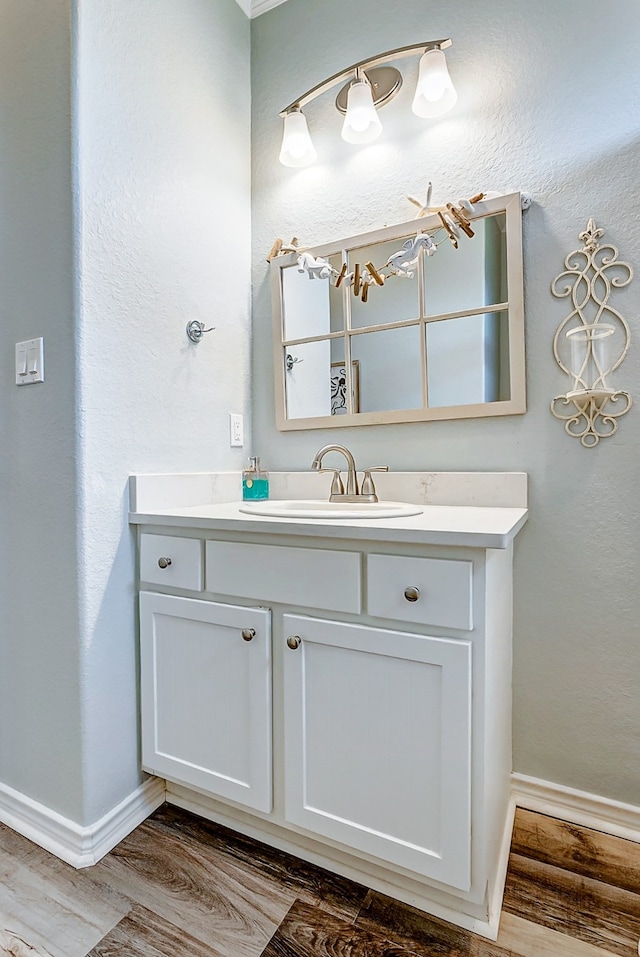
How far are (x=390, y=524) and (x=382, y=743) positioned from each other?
17.8 inches

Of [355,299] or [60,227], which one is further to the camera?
[355,299]

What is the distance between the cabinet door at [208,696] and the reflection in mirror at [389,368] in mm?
782

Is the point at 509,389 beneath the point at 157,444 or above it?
above

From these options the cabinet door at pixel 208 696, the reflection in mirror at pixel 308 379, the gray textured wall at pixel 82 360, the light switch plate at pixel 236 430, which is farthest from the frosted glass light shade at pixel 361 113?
the cabinet door at pixel 208 696

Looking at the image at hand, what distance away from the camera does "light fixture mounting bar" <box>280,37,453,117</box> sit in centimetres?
140

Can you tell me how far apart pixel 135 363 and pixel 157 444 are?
0.23m

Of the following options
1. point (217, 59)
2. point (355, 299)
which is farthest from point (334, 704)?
point (217, 59)

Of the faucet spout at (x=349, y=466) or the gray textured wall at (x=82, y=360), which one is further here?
the faucet spout at (x=349, y=466)

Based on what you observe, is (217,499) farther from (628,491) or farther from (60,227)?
(628,491)

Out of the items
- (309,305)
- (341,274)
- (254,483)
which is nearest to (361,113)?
(341,274)

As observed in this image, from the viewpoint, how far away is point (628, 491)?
124 centimetres

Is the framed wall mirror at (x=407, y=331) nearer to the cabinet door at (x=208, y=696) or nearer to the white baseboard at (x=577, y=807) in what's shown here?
the cabinet door at (x=208, y=696)

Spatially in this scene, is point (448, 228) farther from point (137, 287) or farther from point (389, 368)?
point (137, 287)

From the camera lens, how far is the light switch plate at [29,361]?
1206mm
